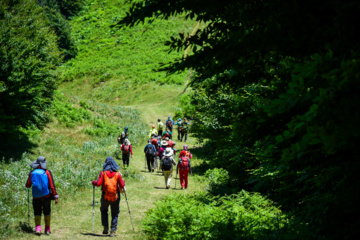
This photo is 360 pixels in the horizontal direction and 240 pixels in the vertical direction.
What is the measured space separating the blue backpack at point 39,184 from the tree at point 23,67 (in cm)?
603

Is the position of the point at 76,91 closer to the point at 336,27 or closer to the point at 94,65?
the point at 94,65

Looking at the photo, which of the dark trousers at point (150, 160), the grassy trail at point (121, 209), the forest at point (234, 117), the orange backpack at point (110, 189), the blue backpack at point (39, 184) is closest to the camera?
the forest at point (234, 117)

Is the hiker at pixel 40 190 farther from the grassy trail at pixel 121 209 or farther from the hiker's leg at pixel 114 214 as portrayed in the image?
the hiker's leg at pixel 114 214

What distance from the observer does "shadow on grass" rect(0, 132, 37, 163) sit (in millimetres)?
14820

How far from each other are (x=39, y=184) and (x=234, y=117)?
568cm

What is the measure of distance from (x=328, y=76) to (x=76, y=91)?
5422 cm

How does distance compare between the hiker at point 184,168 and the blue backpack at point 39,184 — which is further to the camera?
the hiker at point 184,168

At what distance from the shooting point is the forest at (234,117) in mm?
2949

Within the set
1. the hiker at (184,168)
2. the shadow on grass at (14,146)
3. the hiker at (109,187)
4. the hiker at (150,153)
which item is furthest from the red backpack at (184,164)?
the shadow on grass at (14,146)

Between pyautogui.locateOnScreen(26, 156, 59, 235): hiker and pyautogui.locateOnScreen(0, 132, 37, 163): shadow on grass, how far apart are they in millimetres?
6819

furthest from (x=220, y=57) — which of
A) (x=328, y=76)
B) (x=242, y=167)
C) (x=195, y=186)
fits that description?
(x=195, y=186)

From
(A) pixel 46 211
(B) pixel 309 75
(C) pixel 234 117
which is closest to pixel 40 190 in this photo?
(A) pixel 46 211

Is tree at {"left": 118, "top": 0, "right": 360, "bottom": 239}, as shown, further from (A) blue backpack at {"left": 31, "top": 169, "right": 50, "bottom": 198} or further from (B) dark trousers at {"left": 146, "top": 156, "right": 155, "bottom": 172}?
(B) dark trousers at {"left": 146, "top": 156, "right": 155, "bottom": 172}

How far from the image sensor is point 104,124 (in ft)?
83.9
